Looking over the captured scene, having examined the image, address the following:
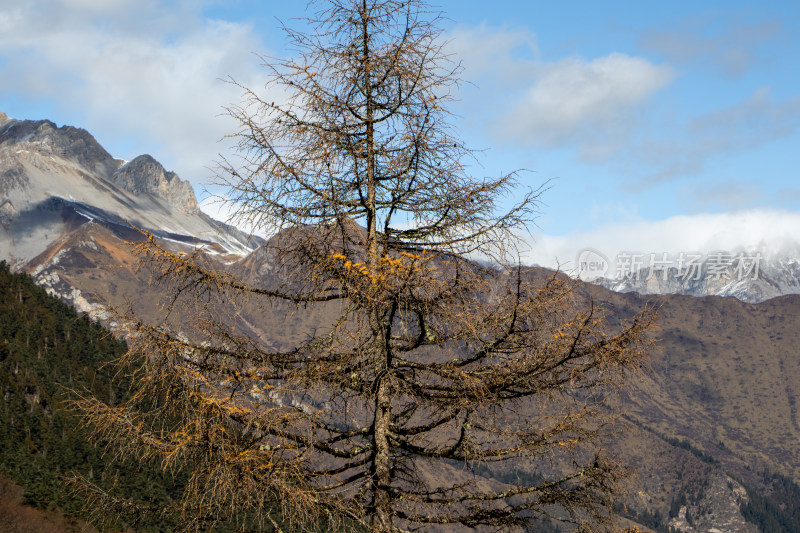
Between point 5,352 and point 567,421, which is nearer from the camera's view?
point 567,421

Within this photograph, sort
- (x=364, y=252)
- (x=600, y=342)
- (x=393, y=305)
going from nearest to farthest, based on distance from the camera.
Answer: (x=393, y=305)
(x=600, y=342)
(x=364, y=252)

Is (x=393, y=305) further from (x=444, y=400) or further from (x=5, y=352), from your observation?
(x=5, y=352)

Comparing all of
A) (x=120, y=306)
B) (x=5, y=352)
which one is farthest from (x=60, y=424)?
(x=120, y=306)

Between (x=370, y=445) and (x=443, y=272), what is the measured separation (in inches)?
106

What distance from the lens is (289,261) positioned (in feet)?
32.2

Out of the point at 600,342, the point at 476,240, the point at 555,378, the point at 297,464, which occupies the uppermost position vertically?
the point at 476,240

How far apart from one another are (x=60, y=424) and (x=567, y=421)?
148285 millimetres

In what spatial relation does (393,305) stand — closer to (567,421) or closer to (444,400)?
(444,400)

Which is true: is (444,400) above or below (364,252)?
below

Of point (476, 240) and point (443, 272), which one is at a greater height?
point (476, 240)

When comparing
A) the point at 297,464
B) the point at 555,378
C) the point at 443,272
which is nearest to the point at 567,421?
the point at 555,378

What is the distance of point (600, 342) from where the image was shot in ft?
28.5

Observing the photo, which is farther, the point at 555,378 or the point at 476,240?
the point at 476,240

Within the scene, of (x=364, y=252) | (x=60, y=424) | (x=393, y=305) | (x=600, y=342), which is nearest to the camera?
(x=393, y=305)
